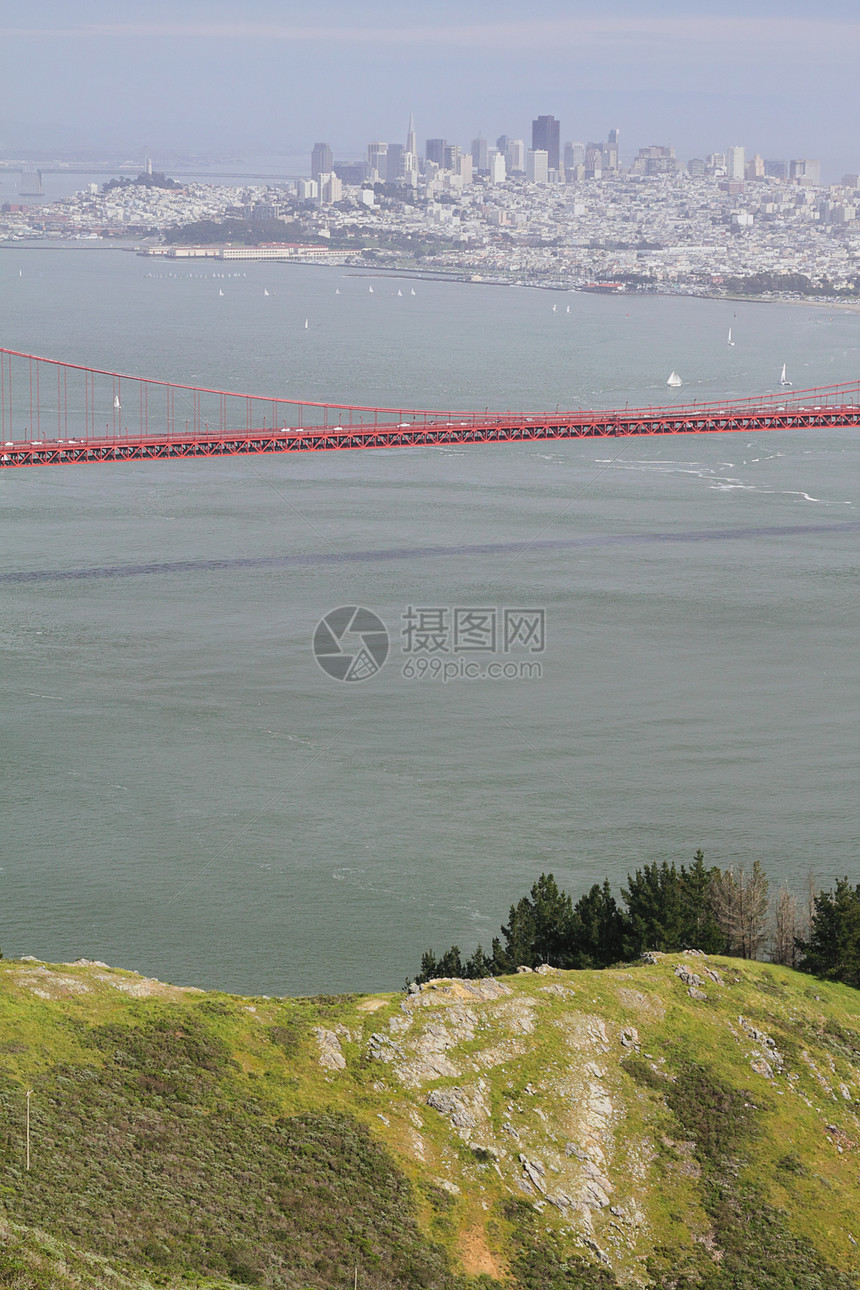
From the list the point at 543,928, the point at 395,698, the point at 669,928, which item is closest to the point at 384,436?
the point at 395,698

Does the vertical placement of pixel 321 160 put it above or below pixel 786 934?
above

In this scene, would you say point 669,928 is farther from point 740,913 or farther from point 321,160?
point 321,160

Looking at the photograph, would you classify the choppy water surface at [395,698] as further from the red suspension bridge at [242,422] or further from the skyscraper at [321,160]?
the skyscraper at [321,160]

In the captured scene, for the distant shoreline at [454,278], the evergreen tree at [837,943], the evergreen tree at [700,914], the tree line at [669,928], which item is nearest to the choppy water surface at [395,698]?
the tree line at [669,928]

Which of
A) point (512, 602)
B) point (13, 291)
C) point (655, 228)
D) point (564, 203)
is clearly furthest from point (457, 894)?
point (564, 203)

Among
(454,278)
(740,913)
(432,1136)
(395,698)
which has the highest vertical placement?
(454,278)

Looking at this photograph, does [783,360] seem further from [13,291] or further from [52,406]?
[13,291]
